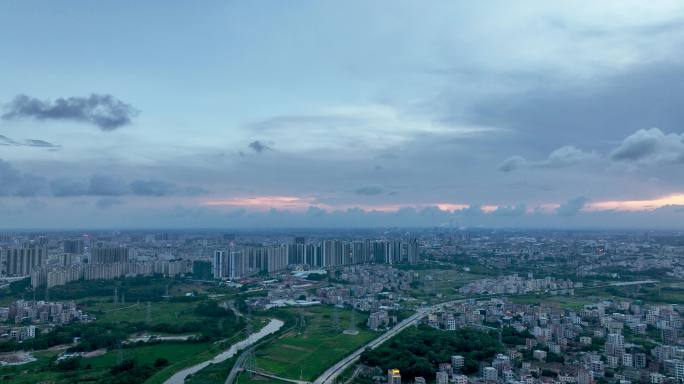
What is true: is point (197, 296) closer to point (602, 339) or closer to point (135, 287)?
point (135, 287)

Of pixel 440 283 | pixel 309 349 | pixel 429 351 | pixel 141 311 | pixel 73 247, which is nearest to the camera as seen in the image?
pixel 429 351

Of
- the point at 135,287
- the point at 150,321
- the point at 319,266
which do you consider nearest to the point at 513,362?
the point at 150,321

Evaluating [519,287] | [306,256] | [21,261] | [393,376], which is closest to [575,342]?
[393,376]

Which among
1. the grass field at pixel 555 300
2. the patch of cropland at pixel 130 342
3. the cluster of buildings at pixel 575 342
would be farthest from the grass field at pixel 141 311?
the grass field at pixel 555 300

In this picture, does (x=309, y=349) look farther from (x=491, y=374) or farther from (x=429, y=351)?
(x=491, y=374)

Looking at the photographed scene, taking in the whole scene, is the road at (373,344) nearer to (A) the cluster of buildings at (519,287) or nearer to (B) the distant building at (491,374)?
(A) the cluster of buildings at (519,287)

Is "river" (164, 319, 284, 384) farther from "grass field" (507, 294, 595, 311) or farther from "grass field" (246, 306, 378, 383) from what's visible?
"grass field" (507, 294, 595, 311)
